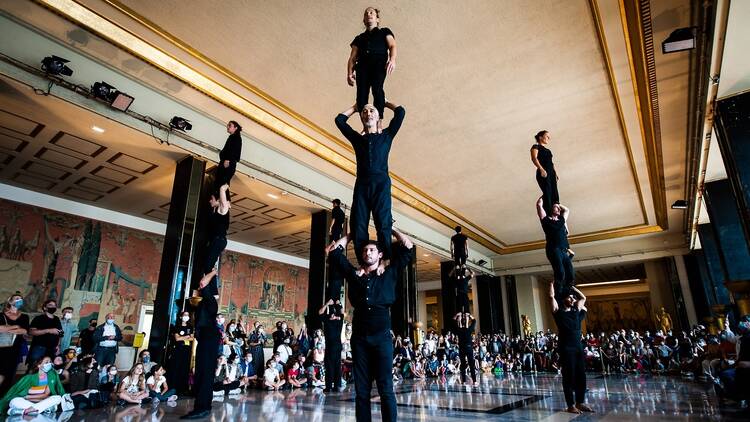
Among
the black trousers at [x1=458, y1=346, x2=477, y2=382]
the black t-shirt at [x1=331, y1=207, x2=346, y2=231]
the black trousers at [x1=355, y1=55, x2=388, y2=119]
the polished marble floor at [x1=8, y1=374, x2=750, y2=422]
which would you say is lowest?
the polished marble floor at [x1=8, y1=374, x2=750, y2=422]

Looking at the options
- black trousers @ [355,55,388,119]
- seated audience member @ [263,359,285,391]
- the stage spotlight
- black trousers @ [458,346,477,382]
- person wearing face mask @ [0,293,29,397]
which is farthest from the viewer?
black trousers @ [458,346,477,382]

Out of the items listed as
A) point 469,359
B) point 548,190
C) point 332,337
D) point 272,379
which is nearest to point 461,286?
point 469,359

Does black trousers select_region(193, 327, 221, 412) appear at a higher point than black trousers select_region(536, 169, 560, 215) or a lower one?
lower

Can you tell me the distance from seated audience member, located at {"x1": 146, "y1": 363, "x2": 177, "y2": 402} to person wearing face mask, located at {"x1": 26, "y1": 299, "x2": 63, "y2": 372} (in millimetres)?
1618

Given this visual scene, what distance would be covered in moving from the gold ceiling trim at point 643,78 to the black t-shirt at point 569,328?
175 inches

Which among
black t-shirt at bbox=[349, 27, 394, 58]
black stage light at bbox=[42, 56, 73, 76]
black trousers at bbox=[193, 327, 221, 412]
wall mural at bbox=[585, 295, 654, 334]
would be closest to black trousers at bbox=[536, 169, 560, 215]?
black t-shirt at bbox=[349, 27, 394, 58]

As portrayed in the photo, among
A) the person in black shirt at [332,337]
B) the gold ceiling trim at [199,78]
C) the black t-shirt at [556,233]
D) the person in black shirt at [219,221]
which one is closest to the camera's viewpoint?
the person in black shirt at [219,221]

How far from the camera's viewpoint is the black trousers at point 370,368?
97.2 inches

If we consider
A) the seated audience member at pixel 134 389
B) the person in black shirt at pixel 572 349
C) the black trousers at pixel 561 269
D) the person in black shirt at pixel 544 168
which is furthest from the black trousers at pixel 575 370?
the seated audience member at pixel 134 389

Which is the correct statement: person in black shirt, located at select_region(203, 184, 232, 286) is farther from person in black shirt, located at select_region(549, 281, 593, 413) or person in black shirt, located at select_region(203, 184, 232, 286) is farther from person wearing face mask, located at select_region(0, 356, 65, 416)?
person in black shirt, located at select_region(549, 281, 593, 413)

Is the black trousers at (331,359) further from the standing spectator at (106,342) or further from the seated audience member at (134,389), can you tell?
the standing spectator at (106,342)

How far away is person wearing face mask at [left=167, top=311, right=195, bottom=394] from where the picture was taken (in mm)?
6398

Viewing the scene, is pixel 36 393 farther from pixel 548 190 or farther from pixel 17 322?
pixel 548 190

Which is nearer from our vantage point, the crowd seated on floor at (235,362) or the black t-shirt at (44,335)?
the crowd seated on floor at (235,362)
